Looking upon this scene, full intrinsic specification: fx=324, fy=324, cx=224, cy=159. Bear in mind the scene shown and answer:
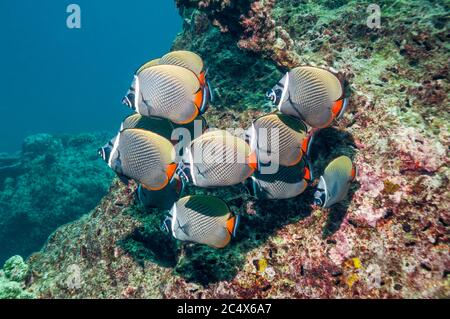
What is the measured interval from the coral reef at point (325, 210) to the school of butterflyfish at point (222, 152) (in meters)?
0.56

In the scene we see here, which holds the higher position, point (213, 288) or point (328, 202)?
point (328, 202)

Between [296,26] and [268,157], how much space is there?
291 cm

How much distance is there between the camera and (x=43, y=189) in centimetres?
1220

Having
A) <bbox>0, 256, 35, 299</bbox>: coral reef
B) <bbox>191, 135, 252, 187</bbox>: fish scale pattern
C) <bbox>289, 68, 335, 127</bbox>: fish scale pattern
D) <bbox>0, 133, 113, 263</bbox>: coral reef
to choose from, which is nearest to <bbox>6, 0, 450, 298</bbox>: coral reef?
<bbox>0, 256, 35, 299</bbox>: coral reef

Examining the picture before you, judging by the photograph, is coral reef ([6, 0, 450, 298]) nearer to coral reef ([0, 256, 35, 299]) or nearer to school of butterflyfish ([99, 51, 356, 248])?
coral reef ([0, 256, 35, 299])

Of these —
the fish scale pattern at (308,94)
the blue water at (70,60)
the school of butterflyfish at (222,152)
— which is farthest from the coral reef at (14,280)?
the blue water at (70,60)

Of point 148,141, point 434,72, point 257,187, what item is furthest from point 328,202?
point 434,72

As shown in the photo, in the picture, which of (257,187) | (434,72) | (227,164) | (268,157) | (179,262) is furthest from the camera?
(434,72)

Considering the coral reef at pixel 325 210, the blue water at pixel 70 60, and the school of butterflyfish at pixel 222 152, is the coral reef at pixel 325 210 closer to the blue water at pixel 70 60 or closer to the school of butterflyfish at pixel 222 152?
the school of butterflyfish at pixel 222 152

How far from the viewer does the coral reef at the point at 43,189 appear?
1164 centimetres

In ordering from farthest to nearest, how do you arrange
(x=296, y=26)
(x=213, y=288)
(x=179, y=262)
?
(x=296, y=26) → (x=179, y=262) → (x=213, y=288)

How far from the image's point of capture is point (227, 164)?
2217 millimetres

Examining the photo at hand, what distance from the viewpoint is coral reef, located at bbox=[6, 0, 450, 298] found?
8.96 ft
